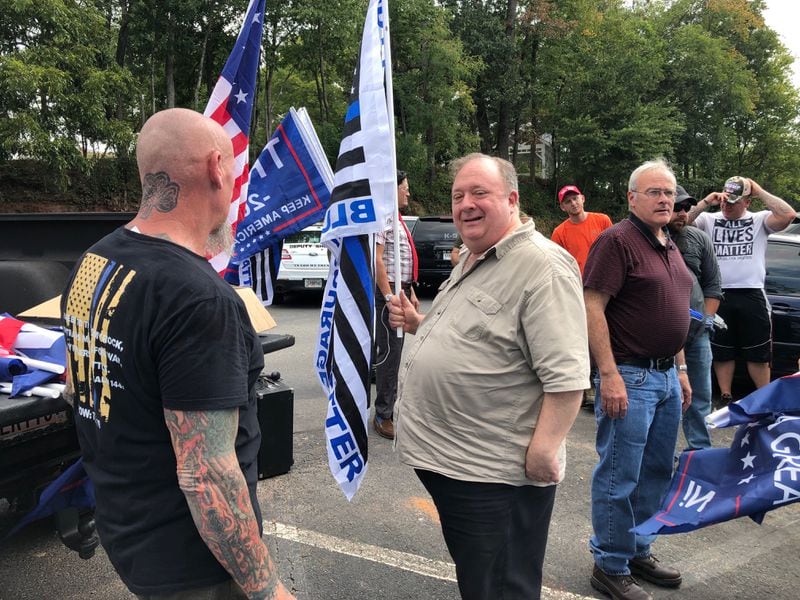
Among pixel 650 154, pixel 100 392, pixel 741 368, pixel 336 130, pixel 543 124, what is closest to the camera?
pixel 100 392

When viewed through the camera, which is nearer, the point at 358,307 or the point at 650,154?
the point at 358,307

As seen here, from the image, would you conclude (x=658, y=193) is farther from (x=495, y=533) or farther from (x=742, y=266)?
(x=742, y=266)

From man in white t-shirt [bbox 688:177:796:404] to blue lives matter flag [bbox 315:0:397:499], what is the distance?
3317mm

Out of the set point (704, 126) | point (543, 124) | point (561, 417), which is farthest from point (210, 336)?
point (704, 126)

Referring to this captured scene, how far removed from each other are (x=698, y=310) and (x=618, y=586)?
190cm

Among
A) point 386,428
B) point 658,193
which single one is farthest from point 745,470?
point 386,428

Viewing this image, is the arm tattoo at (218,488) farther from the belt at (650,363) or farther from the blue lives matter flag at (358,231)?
the belt at (650,363)

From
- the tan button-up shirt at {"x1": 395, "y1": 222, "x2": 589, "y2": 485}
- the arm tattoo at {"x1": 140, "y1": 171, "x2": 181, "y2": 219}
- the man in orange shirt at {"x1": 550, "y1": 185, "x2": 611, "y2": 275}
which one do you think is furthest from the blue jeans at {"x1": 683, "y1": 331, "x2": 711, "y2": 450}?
the arm tattoo at {"x1": 140, "y1": 171, "x2": 181, "y2": 219}

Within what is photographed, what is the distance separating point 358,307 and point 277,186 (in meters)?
1.53

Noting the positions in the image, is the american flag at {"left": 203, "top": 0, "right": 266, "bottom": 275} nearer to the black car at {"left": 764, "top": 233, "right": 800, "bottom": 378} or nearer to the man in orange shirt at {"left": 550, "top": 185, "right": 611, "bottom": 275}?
the man in orange shirt at {"left": 550, "top": 185, "right": 611, "bottom": 275}

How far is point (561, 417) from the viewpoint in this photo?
76.8 inches

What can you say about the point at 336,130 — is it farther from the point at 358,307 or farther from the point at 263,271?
the point at 358,307

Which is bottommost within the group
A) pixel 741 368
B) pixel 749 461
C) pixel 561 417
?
pixel 741 368

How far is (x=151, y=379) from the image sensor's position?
1290mm
